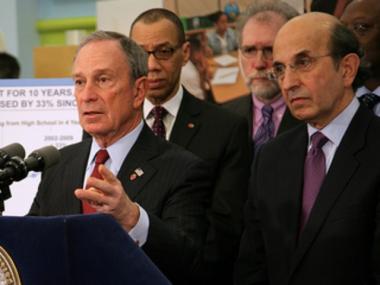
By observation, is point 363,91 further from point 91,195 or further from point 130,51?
point 91,195

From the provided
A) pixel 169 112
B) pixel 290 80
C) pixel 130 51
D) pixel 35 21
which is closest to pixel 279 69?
pixel 290 80

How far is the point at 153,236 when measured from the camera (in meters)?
2.30

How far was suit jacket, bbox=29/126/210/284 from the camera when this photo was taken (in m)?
2.39

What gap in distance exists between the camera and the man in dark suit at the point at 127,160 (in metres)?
2.51

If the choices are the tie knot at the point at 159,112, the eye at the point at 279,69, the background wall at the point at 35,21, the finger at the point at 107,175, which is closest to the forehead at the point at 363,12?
the eye at the point at 279,69

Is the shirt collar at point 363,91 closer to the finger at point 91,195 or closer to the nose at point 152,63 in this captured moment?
the nose at point 152,63

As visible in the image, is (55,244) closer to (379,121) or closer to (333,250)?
(333,250)

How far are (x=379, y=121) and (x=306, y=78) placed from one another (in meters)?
0.26

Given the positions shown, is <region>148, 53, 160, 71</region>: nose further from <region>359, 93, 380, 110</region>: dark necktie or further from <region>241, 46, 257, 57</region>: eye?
<region>359, 93, 380, 110</region>: dark necktie

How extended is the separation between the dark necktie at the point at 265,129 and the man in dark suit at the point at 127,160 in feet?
2.42

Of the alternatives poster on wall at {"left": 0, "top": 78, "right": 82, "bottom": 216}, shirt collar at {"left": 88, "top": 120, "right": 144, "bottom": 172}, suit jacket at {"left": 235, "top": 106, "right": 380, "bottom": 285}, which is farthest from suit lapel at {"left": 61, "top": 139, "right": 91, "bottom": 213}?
poster on wall at {"left": 0, "top": 78, "right": 82, "bottom": 216}

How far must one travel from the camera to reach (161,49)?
132 inches

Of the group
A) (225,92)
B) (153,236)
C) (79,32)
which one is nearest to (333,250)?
(153,236)

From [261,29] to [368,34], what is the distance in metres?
0.42
